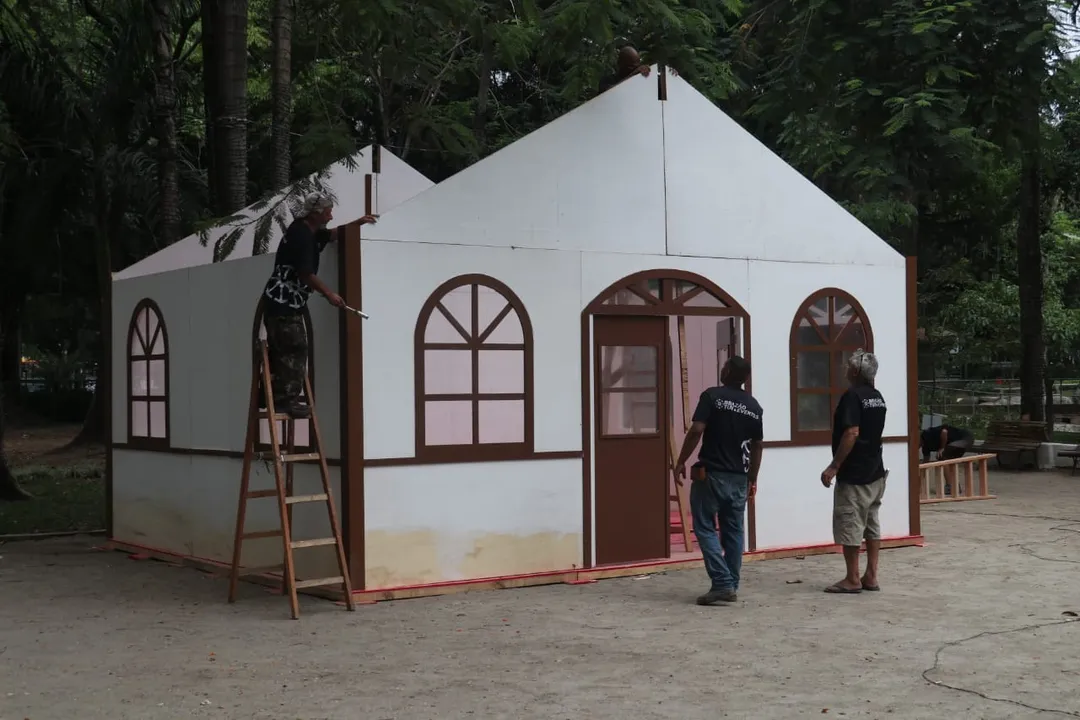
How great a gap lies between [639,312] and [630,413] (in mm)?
837

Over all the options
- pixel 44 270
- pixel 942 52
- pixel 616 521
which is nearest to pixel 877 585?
pixel 616 521

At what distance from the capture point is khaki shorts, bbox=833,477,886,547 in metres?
9.82

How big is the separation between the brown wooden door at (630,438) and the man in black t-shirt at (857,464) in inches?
65.3

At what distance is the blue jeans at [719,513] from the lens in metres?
9.43

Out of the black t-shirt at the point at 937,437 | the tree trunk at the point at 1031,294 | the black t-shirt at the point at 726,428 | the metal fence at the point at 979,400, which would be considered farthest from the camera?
the metal fence at the point at 979,400

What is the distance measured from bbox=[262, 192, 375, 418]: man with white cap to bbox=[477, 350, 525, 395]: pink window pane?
1312 millimetres

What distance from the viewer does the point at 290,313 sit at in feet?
32.0

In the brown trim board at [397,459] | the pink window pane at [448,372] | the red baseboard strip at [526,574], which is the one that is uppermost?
the pink window pane at [448,372]

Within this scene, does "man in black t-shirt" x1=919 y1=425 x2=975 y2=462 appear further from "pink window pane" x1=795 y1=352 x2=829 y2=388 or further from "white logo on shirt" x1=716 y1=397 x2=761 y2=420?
"white logo on shirt" x1=716 y1=397 x2=761 y2=420

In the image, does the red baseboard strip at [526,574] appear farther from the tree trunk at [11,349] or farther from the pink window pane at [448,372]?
the tree trunk at [11,349]

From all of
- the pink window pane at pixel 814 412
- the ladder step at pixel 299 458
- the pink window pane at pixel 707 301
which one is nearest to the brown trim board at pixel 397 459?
the ladder step at pixel 299 458

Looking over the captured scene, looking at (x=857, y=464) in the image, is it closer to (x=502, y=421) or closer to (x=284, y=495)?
(x=502, y=421)

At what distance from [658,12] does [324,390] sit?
5479 mm

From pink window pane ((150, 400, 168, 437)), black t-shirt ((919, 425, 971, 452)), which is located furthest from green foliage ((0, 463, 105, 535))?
black t-shirt ((919, 425, 971, 452))
